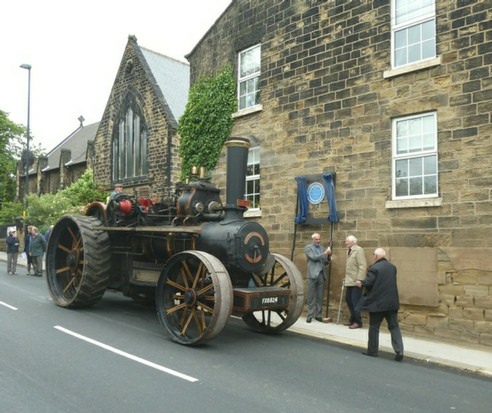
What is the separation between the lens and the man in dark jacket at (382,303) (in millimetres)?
6984

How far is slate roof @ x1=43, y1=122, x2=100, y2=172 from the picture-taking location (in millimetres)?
40281

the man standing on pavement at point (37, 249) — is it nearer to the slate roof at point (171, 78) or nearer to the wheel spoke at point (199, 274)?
the slate roof at point (171, 78)

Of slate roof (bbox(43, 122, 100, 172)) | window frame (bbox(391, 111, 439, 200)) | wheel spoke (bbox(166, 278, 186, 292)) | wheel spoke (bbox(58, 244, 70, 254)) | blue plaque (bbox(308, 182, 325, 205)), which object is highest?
slate roof (bbox(43, 122, 100, 172))

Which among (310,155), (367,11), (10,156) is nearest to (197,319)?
(310,155)

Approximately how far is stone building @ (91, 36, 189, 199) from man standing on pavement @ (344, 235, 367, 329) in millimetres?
10570

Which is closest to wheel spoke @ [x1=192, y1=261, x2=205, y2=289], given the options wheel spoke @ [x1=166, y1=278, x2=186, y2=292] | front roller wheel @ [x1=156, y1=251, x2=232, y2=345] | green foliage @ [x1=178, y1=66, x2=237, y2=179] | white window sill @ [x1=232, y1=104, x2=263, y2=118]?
front roller wheel @ [x1=156, y1=251, x2=232, y2=345]

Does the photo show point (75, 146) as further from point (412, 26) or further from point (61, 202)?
point (412, 26)

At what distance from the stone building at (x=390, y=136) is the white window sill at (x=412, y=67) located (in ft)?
0.06

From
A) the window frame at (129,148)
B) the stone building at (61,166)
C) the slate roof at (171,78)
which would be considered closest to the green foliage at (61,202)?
the window frame at (129,148)

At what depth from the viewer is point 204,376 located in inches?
220

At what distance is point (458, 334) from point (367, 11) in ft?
20.9

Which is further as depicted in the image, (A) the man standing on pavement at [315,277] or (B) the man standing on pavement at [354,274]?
(A) the man standing on pavement at [315,277]

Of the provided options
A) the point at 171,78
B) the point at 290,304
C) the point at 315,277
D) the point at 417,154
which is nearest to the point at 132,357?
the point at 290,304

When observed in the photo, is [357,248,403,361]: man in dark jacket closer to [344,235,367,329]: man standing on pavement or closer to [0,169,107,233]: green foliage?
[344,235,367,329]: man standing on pavement
